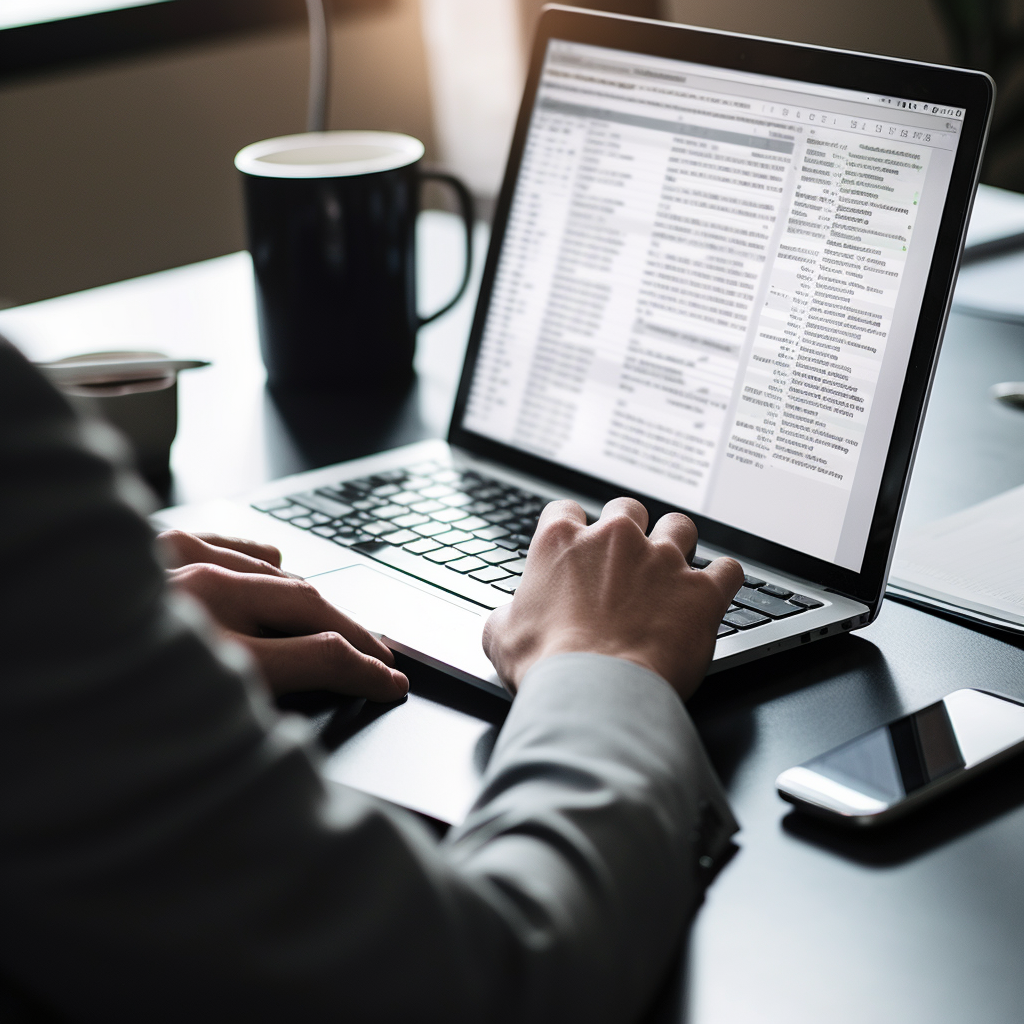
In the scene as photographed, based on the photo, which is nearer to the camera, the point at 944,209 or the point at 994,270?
the point at 944,209

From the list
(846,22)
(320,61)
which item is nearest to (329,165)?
(320,61)

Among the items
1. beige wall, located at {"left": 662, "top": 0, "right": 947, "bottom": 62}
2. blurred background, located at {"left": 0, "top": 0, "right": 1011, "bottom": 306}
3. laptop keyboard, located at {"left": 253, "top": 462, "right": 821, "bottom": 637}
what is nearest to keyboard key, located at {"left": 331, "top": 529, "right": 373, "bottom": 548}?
laptop keyboard, located at {"left": 253, "top": 462, "right": 821, "bottom": 637}

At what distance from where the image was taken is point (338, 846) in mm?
359

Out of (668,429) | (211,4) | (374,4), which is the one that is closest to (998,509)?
(668,429)

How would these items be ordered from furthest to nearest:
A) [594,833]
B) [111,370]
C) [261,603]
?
[111,370], [261,603], [594,833]

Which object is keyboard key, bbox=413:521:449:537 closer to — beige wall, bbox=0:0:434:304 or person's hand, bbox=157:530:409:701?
person's hand, bbox=157:530:409:701

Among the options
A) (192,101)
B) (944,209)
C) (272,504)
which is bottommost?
(272,504)

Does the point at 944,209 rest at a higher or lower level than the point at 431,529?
higher

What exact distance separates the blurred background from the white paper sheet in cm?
183

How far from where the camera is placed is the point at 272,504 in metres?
0.90

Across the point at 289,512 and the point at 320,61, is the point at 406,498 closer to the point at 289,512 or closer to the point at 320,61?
the point at 289,512

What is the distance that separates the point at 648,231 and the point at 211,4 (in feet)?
6.49

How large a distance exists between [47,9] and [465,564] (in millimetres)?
1993

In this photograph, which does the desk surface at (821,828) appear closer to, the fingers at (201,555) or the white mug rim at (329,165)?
the fingers at (201,555)
